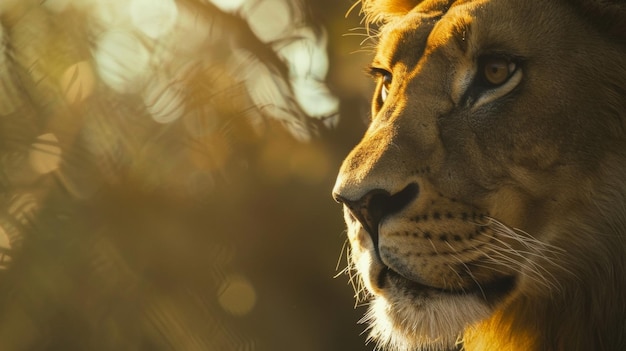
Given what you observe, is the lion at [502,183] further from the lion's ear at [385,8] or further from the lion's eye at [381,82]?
the lion's ear at [385,8]

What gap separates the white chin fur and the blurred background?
1226 mm

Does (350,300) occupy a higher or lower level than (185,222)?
lower

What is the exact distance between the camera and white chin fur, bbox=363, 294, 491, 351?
6.57 feet

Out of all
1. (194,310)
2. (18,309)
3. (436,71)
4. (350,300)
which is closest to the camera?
(436,71)

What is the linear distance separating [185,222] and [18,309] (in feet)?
2.64

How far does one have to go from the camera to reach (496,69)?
2.10 metres

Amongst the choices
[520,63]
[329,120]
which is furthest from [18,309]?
[520,63]

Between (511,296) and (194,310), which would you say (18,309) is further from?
(511,296)

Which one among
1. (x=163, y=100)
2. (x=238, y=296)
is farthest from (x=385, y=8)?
(x=238, y=296)

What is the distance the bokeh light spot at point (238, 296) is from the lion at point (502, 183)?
59.9 inches

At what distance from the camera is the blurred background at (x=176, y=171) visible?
2771 millimetres

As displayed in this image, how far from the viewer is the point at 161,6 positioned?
277cm

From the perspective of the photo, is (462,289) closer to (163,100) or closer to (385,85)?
(385,85)

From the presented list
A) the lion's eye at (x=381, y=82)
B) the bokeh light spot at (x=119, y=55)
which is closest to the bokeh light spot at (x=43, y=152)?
the bokeh light spot at (x=119, y=55)
